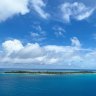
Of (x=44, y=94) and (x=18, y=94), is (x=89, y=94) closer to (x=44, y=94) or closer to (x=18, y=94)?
(x=44, y=94)

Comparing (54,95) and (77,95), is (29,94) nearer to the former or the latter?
(54,95)

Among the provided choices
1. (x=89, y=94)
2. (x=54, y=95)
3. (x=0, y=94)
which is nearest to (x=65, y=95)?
(x=54, y=95)

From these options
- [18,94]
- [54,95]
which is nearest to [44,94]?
[54,95]

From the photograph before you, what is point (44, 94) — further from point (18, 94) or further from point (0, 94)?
point (0, 94)

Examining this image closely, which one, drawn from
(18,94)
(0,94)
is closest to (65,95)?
(18,94)

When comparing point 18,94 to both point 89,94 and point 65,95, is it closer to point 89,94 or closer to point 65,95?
point 65,95

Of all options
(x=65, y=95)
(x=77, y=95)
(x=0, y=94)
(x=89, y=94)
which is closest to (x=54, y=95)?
(x=65, y=95)
